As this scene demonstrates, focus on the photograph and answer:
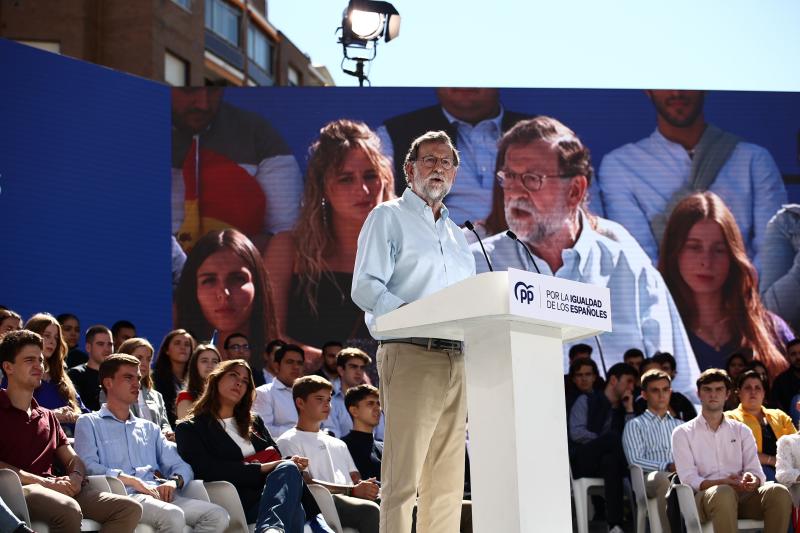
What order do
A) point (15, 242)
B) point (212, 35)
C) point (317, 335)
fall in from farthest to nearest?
point (212, 35) → point (317, 335) → point (15, 242)

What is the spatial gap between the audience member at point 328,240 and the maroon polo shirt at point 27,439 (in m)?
3.95

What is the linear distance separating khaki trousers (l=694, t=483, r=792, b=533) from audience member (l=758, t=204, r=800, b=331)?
10.6 feet

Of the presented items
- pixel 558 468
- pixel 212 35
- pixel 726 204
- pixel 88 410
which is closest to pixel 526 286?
pixel 558 468

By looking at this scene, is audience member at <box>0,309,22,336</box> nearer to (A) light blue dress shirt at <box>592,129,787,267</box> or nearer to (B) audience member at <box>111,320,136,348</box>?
(B) audience member at <box>111,320,136,348</box>

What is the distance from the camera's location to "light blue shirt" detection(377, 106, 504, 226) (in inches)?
351

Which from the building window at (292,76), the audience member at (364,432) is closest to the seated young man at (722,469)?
the audience member at (364,432)

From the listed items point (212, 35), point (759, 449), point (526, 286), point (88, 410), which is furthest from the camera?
point (212, 35)

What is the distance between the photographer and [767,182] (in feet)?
30.0

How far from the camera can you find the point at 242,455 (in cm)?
539

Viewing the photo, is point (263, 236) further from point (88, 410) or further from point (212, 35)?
point (212, 35)

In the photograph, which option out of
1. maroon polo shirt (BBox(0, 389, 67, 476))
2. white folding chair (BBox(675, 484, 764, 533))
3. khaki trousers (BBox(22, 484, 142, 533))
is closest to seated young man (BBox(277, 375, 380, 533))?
khaki trousers (BBox(22, 484, 142, 533))

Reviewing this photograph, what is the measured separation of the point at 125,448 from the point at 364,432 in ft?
4.87

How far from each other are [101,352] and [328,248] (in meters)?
2.89

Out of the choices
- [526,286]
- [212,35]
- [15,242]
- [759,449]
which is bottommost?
[759,449]
